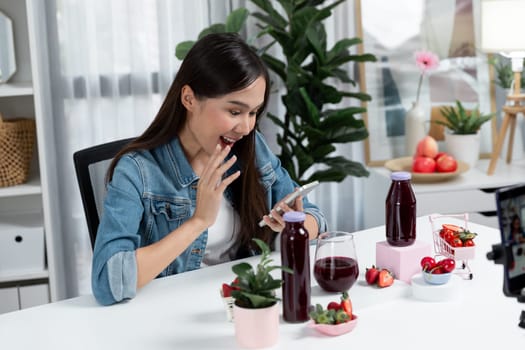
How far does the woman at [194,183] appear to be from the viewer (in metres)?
1.69

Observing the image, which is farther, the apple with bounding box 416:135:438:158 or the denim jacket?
the apple with bounding box 416:135:438:158

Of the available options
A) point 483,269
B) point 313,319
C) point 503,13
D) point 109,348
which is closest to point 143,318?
point 109,348

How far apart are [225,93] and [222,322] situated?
1.86 feet

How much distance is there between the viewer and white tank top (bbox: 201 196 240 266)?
2.03 m

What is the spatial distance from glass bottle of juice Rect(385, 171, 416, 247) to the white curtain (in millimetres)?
1874

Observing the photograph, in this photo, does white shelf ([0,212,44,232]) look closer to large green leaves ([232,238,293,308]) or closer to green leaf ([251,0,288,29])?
green leaf ([251,0,288,29])

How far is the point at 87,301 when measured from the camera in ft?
5.46

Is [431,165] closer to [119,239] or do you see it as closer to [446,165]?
[446,165]

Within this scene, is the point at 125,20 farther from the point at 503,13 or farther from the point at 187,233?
the point at 187,233

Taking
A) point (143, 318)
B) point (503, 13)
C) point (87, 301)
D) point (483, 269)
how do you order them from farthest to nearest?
point (503, 13) → point (483, 269) → point (87, 301) → point (143, 318)

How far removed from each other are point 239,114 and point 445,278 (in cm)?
61

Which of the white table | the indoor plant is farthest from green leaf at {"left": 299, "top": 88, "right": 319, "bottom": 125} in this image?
the white table

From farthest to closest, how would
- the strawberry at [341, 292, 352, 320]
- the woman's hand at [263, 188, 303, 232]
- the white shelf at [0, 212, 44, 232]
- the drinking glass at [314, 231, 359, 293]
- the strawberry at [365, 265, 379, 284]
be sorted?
the white shelf at [0, 212, 44, 232] < the woman's hand at [263, 188, 303, 232] < the strawberry at [365, 265, 379, 284] < the drinking glass at [314, 231, 359, 293] < the strawberry at [341, 292, 352, 320]

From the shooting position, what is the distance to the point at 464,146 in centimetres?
352
